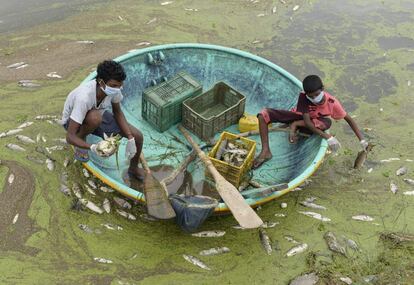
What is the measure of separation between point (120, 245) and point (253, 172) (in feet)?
5.79

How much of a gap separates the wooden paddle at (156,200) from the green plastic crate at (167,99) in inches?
46.7

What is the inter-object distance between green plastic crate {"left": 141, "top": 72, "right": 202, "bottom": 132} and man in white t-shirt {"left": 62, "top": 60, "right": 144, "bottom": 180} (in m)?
0.93

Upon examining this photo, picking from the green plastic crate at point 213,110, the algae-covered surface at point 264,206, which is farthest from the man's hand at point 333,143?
the green plastic crate at point 213,110

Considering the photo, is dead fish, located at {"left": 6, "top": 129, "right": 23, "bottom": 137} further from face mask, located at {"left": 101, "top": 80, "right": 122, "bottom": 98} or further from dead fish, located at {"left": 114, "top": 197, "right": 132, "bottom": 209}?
face mask, located at {"left": 101, "top": 80, "right": 122, "bottom": 98}

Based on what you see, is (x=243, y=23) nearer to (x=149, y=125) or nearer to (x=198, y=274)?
(x=149, y=125)

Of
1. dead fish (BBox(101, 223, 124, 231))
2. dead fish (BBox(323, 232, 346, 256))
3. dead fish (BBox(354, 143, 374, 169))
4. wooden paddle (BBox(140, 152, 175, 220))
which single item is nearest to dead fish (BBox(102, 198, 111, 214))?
dead fish (BBox(101, 223, 124, 231))

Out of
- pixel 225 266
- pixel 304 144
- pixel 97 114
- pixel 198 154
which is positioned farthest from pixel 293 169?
pixel 97 114

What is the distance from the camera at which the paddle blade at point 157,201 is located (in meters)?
3.91

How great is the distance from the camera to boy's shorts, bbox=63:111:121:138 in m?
4.32

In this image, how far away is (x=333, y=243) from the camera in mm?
4246

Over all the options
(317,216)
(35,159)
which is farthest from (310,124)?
(35,159)

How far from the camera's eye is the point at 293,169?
191 inches

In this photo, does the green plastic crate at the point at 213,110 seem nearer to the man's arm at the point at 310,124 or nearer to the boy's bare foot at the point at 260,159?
the boy's bare foot at the point at 260,159

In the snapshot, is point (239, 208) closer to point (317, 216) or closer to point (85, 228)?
point (317, 216)
